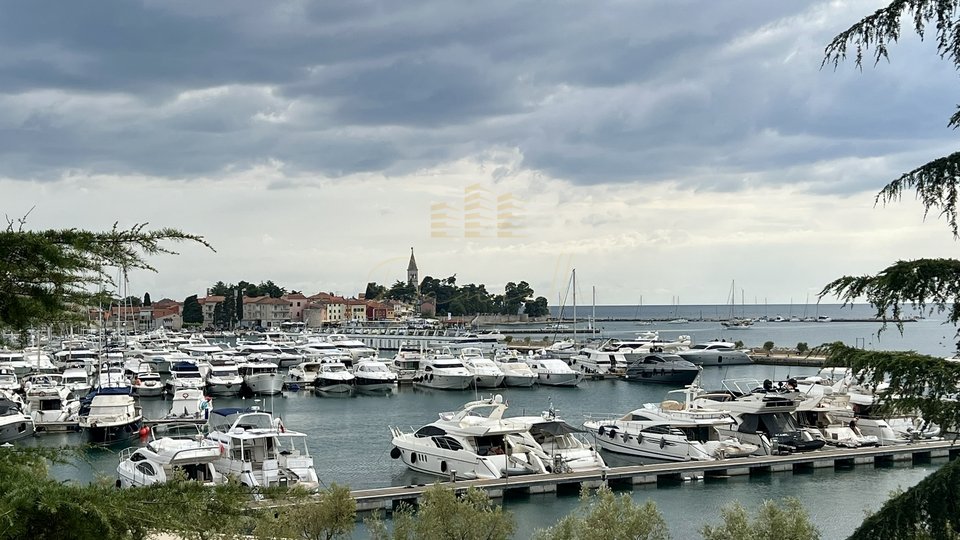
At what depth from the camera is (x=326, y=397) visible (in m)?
59.4

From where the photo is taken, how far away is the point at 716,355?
88.3 metres

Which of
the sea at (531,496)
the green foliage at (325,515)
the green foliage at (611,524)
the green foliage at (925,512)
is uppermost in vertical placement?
the green foliage at (925,512)

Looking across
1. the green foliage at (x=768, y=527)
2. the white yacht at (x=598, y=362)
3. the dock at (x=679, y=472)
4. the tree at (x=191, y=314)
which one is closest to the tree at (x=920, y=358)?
the green foliage at (x=768, y=527)

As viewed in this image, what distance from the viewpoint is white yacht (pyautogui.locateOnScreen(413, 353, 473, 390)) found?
63375 millimetres

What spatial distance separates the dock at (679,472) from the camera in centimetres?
2602

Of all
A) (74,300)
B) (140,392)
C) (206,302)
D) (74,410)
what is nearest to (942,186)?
(74,300)

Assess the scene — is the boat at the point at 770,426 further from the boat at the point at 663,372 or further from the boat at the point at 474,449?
the boat at the point at 663,372

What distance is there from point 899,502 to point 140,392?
57129 millimetres

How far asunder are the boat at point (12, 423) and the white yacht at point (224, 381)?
1963 cm

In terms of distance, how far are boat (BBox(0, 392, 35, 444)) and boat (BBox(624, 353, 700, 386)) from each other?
4526 centimetres

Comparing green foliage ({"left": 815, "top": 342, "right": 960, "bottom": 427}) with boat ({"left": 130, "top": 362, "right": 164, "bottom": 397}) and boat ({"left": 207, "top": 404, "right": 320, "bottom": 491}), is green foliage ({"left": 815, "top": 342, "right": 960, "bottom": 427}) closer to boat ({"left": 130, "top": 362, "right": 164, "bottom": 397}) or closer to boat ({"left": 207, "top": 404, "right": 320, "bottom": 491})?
boat ({"left": 207, "top": 404, "right": 320, "bottom": 491})

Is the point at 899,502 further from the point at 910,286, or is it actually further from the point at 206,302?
the point at 206,302

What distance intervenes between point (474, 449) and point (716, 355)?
6313 centimetres

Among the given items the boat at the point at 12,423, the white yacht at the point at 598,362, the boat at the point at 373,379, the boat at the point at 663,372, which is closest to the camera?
the boat at the point at 12,423
